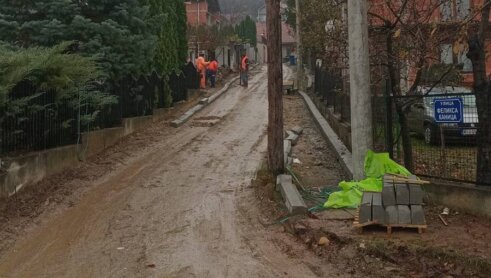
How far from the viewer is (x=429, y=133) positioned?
10.3m

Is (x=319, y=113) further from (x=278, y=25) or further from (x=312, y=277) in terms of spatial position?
(x=312, y=277)

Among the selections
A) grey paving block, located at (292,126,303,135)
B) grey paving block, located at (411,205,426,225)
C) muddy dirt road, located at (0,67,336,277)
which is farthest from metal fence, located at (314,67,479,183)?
grey paving block, located at (292,126,303,135)

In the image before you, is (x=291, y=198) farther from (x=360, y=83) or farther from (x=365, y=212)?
(x=360, y=83)

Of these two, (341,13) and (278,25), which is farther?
(341,13)

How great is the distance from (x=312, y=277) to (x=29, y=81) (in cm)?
666

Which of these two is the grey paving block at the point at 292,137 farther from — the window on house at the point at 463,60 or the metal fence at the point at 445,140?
the metal fence at the point at 445,140

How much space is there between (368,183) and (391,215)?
1.53 meters

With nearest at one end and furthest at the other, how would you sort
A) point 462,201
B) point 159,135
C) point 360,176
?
point 462,201, point 360,176, point 159,135

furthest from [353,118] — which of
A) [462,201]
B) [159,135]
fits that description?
[159,135]

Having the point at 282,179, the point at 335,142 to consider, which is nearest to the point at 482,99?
the point at 282,179

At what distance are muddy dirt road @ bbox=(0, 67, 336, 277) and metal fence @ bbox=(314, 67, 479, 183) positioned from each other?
264cm

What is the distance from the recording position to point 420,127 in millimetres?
11062

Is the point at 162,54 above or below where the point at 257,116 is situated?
above

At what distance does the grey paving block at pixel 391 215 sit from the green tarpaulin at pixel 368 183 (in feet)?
3.72
